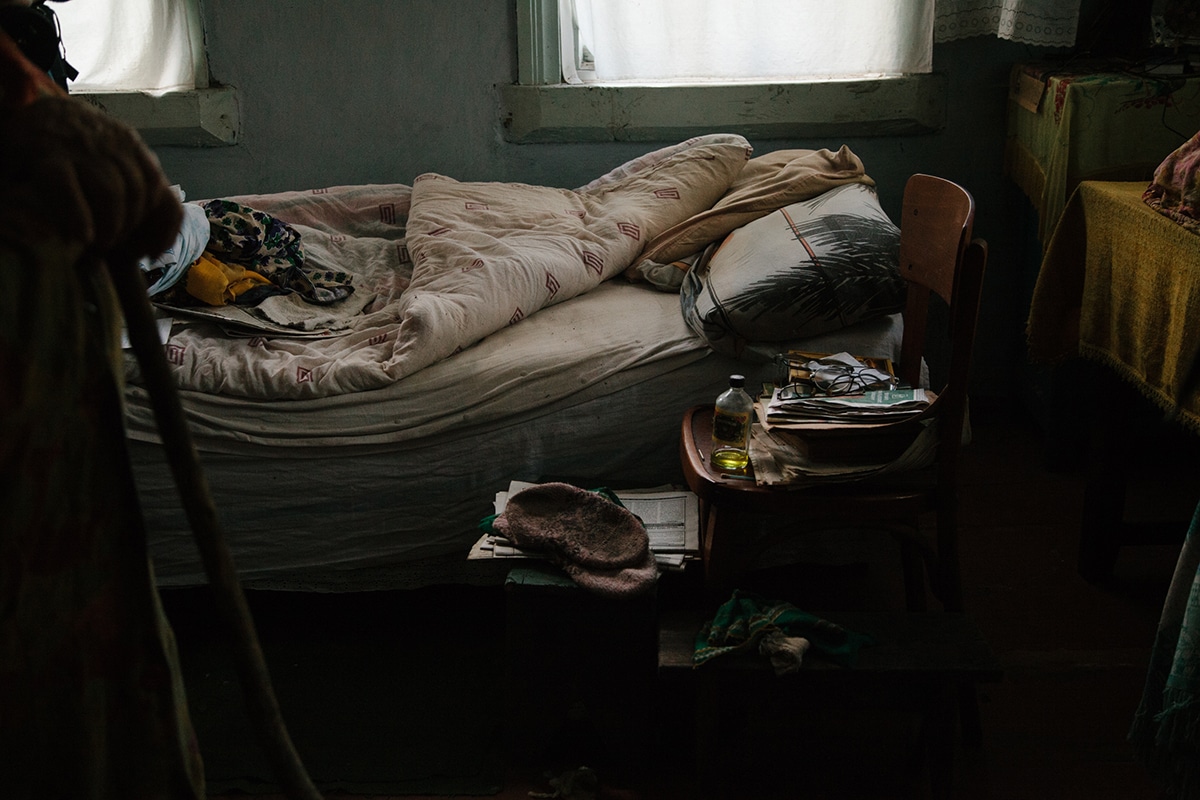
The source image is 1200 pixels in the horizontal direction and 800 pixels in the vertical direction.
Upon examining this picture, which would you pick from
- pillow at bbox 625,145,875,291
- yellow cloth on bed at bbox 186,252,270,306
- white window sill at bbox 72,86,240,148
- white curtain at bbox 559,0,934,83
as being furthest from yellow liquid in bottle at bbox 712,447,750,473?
white window sill at bbox 72,86,240,148

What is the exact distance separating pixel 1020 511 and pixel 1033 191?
85 cm

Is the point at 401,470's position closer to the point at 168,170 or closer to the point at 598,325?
the point at 598,325

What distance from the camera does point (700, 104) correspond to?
2.95 metres

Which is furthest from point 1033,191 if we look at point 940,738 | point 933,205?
point 940,738

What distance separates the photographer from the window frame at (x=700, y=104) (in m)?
2.93

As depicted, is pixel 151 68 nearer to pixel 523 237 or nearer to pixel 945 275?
pixel 523 237

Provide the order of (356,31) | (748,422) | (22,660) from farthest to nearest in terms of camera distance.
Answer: (356,31), (748,422), (22,660)

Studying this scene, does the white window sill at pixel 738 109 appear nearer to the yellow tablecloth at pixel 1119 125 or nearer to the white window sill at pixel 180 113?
the yellow tablecloth at pixel 1119 125

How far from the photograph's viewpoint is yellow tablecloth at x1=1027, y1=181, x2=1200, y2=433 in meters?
1.65

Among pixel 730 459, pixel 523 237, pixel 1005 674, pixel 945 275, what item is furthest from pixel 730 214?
pixel 1005 674

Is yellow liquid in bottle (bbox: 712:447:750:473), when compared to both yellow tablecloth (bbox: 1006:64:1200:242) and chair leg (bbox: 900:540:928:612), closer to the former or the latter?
chair leg (bbox: 900:540:928:612)

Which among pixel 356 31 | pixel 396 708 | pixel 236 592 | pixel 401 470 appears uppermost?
pixel 356 31

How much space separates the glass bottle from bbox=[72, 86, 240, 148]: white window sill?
208 centimetres

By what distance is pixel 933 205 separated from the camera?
1774 millimetres
